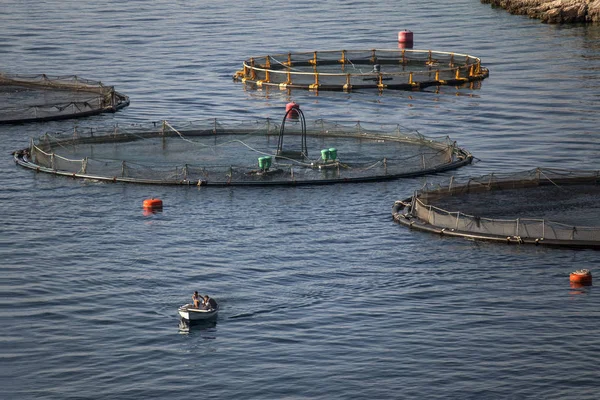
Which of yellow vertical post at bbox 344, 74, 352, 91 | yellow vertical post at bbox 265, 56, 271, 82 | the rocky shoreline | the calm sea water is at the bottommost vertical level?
the calm sea water

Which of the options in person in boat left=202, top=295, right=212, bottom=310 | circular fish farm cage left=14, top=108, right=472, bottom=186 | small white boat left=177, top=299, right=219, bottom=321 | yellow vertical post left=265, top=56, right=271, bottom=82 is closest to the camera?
small white boat left=177, top=299, right=219, bottom=321

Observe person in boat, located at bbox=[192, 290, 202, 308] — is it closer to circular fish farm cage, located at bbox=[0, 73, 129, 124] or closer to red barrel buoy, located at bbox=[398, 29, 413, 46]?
circular fish farm cage, located at bbox=[0, 73, 129, 124]

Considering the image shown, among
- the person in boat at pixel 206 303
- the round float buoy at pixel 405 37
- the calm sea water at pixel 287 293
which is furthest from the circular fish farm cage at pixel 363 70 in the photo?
the person in boat at pixel 206 303

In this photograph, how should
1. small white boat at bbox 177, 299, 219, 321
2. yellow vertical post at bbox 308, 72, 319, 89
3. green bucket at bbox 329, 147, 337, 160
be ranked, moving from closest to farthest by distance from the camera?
small white boat at bbox 177, 299, 219, 321
green bucket at bbox 329, 147, 337, 160
yellow vertical post at bbox 308, 72, 319, 89

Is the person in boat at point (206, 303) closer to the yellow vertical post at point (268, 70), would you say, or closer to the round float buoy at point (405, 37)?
the yellow vertical post at point (268, 70)

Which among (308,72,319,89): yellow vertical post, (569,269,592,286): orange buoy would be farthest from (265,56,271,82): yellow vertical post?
(569,269,592,286): orange buoy

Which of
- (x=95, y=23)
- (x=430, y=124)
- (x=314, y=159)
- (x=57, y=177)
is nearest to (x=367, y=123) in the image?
(x=430, y=124)
